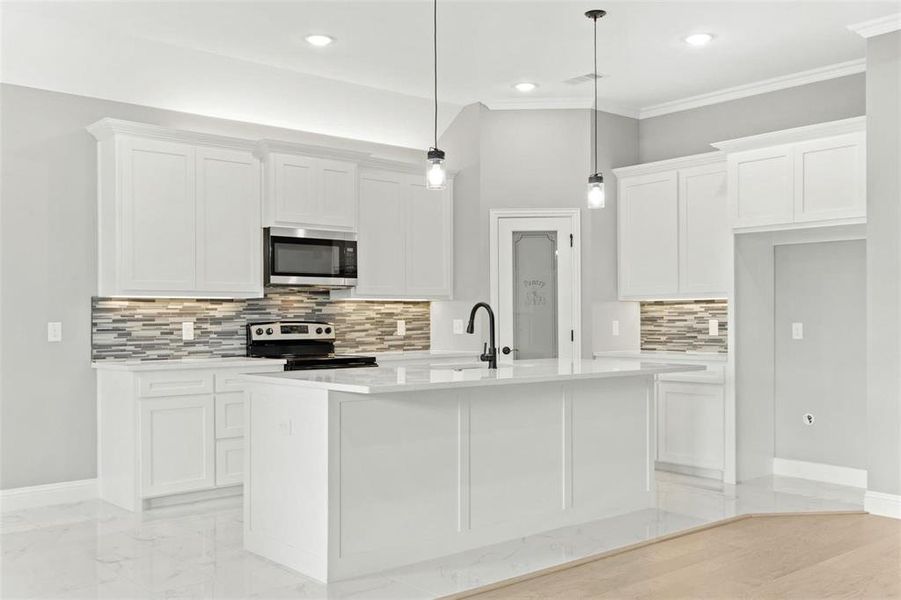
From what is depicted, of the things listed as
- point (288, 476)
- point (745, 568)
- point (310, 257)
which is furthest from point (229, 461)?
point (745, 568)

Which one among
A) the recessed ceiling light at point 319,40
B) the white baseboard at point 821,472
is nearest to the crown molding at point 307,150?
the recessed ceiling light at point 319,40

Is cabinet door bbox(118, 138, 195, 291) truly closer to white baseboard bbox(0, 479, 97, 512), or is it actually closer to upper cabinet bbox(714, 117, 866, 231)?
white baseboard bbox(0, 479, 97, 512)

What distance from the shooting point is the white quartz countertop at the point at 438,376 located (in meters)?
3.84

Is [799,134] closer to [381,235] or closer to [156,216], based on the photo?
[381,235]

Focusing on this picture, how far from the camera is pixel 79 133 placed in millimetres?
5785

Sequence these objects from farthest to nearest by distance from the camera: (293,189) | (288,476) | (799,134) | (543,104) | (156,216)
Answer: (543,104) < (293,189) < (799,134) < (156,216) < (288,476)

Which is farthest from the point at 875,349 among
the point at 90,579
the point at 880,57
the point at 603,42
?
the point at 90,579

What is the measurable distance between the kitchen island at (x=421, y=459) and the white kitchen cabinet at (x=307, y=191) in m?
1.95

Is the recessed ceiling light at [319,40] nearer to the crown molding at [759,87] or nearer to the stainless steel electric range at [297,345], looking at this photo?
the stainless steel electric range at [297,345]

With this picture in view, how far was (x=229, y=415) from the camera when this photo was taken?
5.83 metres

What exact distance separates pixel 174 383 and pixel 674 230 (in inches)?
155

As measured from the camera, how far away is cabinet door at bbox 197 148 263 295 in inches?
236

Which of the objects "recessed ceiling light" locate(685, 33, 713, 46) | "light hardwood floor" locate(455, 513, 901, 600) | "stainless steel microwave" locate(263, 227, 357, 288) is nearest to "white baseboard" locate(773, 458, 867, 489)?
"light hardwood floor" locate(455, 513, 901, 600)

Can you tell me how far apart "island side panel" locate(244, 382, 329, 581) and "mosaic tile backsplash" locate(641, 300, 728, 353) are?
4.08 meters
